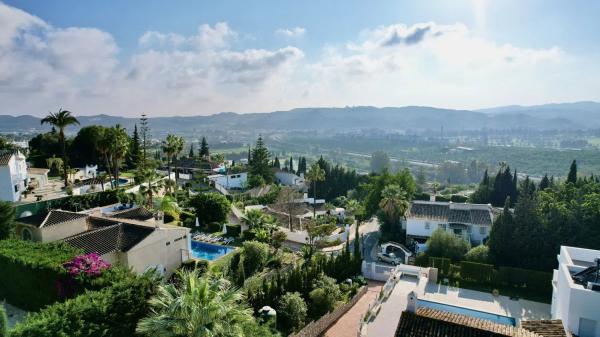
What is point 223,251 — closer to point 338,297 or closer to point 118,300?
point 338,297

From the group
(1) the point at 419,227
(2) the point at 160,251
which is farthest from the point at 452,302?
(2) the point at 160,251

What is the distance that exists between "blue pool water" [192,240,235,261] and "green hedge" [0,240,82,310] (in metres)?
10.5

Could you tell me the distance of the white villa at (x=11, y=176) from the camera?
33.7m

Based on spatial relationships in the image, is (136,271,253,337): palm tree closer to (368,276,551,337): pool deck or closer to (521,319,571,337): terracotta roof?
(368,276,551,337): pool deck

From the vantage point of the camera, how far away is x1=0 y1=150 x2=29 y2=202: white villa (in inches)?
1326

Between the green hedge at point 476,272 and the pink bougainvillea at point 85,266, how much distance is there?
2230 centimetres

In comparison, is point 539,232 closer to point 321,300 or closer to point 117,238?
point 321,300

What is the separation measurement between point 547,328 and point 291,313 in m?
10.7

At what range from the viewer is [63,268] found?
16.1 meters

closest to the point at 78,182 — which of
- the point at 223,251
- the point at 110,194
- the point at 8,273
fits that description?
the point at 110,194

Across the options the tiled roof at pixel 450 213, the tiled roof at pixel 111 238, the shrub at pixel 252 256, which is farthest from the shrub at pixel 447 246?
the tiled roof at pixel 111 238

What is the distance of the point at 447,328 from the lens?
45.1 feet

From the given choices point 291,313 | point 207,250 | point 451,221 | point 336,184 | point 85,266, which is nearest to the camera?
point 85,266

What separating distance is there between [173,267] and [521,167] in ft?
541
